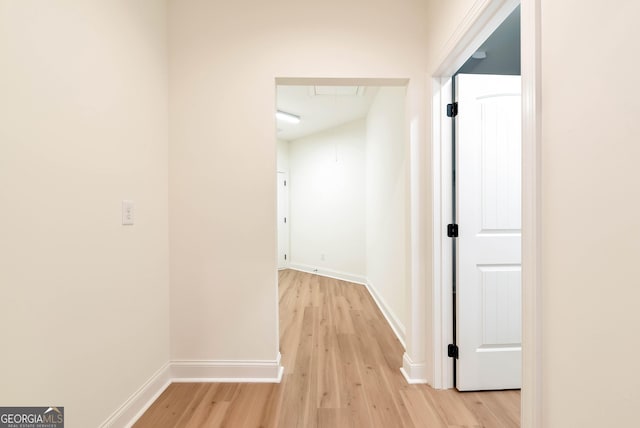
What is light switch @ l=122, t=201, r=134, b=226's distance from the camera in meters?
1.44

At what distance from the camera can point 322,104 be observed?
374cm

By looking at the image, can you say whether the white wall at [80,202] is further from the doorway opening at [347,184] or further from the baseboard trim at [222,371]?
the doorway opening at [347,184]

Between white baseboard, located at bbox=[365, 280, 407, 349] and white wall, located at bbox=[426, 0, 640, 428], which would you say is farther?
white baseboard, located at bbox=[365, 280, 407, 349]

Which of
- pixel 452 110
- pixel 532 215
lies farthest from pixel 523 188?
pixel 452 110

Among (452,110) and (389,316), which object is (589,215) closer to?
(452,110)

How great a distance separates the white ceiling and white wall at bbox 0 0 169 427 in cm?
183

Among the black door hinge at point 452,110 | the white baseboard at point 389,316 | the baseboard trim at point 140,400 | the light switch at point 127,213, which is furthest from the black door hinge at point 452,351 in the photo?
the light switch at point 127,213

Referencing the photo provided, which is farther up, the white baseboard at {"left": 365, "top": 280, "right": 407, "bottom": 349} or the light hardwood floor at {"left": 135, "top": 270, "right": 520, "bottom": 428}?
the white baseboard at {"left": 365, "top": 280, "right": 407, "bottom": 349}

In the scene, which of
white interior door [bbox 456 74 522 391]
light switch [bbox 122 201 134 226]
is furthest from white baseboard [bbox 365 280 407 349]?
light switch [bbox 122 201 134 226]

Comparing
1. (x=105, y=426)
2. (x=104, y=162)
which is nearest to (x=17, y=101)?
(x=104, y=162)

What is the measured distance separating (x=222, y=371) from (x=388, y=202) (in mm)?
2301

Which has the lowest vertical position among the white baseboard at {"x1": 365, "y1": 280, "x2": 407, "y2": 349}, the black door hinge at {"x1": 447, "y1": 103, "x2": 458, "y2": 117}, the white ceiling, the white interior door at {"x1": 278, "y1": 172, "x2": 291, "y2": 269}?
the white baseboard at {"x1": 365, "y1": 280, "x2": 407, "y2": 349}

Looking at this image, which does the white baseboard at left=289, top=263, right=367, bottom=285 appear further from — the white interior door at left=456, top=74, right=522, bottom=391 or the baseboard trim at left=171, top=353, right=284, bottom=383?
the baseboard trim at left=171, top=353, right=284, bottom=383

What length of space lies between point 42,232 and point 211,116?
3.86ft
